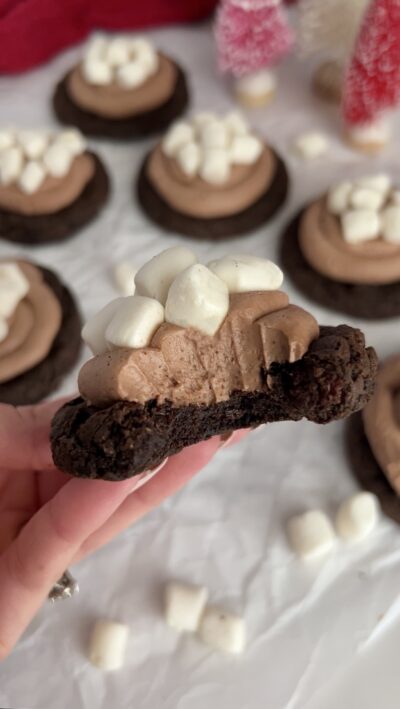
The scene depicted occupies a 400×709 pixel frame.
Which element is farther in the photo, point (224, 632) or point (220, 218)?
point (220, 218)

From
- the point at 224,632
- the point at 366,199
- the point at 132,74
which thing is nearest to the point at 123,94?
the point at 132,74

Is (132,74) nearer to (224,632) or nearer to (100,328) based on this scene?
(100,328)

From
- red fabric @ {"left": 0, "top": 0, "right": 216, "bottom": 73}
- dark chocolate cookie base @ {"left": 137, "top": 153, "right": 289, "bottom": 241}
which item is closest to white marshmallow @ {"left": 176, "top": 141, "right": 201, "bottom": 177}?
dark chocolate cookie base @ {"left": 137, "top": 153, "right": 289, "bottom": 241}

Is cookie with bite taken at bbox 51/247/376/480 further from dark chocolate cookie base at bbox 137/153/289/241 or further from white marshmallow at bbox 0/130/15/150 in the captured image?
white marshmallow at bbox 0/130/15/150

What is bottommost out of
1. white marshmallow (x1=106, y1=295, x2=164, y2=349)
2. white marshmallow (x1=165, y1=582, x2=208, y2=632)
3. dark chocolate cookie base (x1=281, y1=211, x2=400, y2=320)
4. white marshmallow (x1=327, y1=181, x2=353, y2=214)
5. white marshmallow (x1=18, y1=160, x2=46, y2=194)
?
white marshmallow (x1=165, y1=582, x2=208, y2=632)

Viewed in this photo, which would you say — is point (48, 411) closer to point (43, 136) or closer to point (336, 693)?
point (336, 693)
